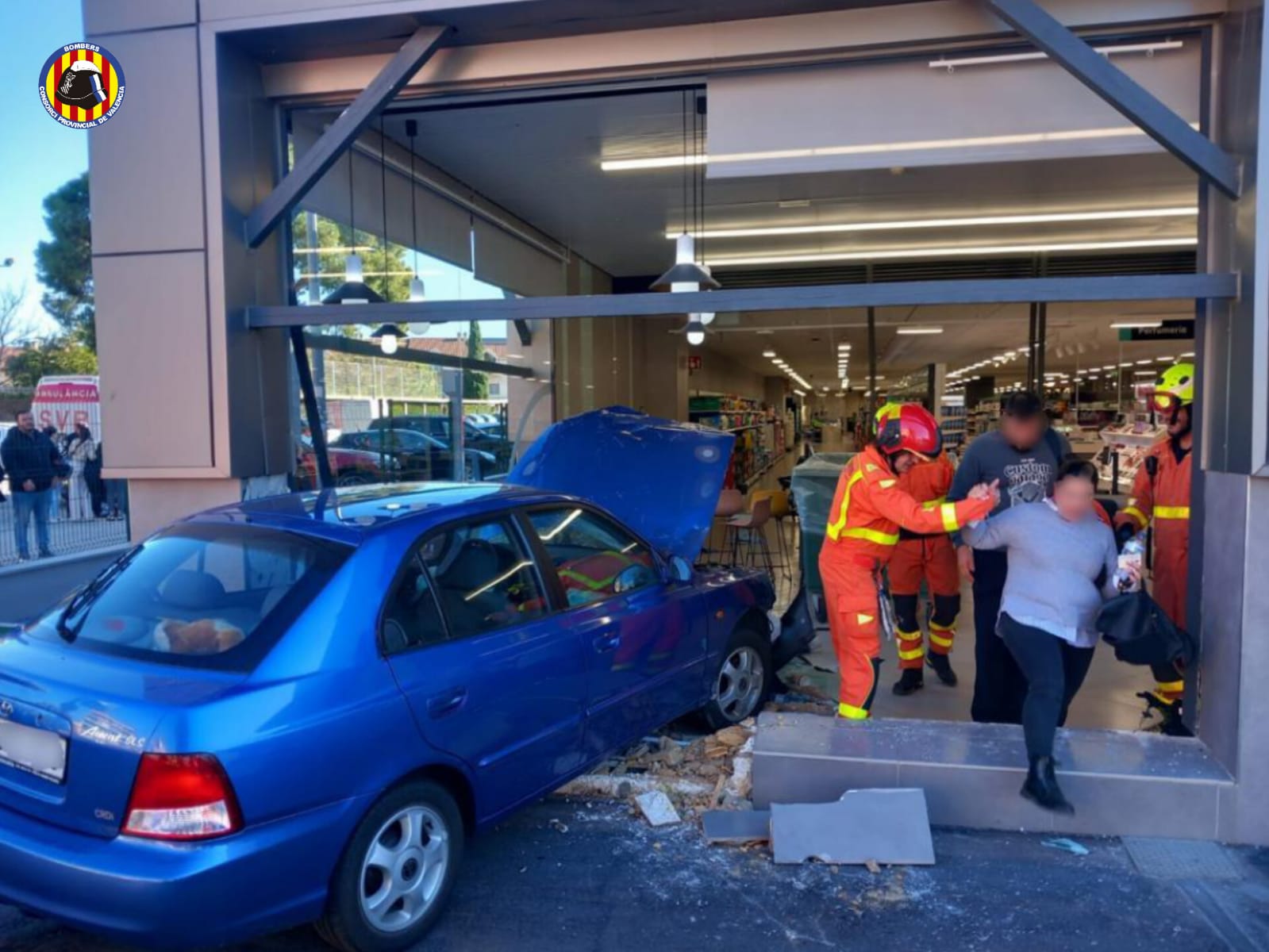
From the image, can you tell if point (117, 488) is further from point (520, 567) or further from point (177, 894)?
point (177, 894)

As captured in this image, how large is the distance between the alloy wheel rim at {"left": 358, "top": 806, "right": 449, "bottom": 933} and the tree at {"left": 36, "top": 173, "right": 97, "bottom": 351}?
26.7 metres

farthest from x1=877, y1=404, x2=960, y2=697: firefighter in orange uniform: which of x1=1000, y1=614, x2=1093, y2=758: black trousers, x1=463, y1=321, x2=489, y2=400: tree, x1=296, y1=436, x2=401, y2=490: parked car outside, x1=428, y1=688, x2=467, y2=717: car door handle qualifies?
x1=463, y1=321, x2=489, y2=400: tree

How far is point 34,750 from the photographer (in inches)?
110

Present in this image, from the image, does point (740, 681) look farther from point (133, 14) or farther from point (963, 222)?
point (963, 222)

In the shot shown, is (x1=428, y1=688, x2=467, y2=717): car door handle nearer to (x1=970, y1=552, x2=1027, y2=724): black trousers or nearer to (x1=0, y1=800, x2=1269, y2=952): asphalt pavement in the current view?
(x1=0, y1=800, x2=1269, y2=952): asphalt pavement

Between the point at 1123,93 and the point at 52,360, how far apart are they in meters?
30.0

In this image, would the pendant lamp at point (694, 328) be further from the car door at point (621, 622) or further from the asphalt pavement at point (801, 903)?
the asphalt pavement at point (801, 903)

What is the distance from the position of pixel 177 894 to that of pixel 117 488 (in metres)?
9.49

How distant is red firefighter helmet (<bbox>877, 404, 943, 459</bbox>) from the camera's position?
4527 mm

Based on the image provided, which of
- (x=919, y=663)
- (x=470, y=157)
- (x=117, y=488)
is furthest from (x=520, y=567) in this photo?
(x=117, y=488)

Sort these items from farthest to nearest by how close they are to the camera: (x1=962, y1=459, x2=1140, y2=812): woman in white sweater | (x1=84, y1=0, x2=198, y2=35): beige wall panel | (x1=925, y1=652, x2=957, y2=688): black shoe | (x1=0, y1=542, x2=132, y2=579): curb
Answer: (x1=0, y1=542, x2=132, y2=579): curb → (x1=925, y1=652, x2=957, y2=688): black shoe → (x1=84, y1=0, x2=198, y2=35): beige wall panel → (x1=962, y1=459, x2=1140, y2=812): woman in white sweater

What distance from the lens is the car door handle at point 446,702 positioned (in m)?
3.14

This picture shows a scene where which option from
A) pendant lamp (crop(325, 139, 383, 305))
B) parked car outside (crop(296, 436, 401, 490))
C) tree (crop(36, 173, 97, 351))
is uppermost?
tree (crop(36, 173, 97, 351))

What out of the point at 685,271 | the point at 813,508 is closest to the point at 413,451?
the point at 685,271
